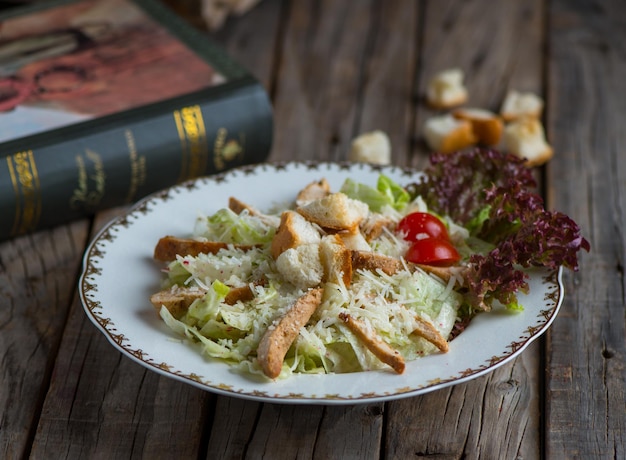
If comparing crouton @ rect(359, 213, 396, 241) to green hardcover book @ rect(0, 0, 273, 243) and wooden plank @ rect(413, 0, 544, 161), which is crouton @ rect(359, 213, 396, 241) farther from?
wooden plank @ rect(413, 0, 544, 161)

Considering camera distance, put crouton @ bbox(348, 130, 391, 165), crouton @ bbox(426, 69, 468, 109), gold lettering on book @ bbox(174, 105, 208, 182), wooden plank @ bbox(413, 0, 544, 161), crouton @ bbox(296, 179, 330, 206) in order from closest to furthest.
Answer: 1. crouton @ bbox(296, 179, 330, 206)
2. gold lettering on book @ bbox(174, 105, 208, 182)
3. crouton @ bbox(348, 130, 391, 165)
4. crouton @ bbox(426, 69, 468, 109)
5. wooden plank @ bbox(413, 0, 544, 161)

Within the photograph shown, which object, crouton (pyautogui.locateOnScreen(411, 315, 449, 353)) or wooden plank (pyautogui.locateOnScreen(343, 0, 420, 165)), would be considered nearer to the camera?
crouton (pyautogui.locateOnScreen(411, 315, 449, 353))

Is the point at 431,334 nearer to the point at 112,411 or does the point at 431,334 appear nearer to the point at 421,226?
the point at 421,226

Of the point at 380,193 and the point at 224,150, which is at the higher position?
the point at 380,193

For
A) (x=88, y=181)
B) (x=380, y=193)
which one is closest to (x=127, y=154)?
(x=88, y=181)

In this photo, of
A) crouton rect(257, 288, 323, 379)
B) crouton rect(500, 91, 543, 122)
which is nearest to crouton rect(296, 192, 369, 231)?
crouton rect(257, 288, 323, 379)

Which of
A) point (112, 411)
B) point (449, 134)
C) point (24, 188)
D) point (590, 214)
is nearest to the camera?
point (112, 411)

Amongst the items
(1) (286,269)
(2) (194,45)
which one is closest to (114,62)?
(2) (194,45)
